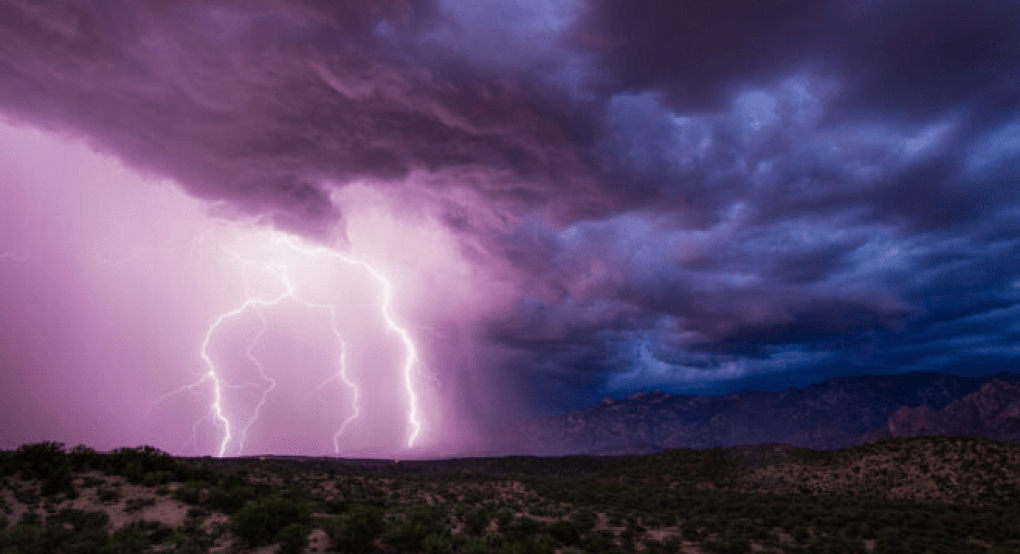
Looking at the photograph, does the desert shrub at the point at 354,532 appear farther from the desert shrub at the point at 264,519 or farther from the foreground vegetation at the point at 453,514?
the desert shrub at the point at 264,519

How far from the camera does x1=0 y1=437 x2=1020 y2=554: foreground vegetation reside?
53.0 ft

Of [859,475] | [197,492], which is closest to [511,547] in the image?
[197,492]

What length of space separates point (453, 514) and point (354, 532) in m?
9.22

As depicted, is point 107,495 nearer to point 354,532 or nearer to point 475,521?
point 354,532

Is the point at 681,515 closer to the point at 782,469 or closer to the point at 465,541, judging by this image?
the point at 465,541

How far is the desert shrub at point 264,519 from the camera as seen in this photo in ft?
53.4

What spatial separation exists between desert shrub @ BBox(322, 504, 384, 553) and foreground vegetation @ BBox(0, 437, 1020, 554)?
2.0 inches

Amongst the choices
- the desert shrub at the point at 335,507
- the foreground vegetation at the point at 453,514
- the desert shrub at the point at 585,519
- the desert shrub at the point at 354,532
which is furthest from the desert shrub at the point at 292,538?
the desert shrub at the point at 585,519

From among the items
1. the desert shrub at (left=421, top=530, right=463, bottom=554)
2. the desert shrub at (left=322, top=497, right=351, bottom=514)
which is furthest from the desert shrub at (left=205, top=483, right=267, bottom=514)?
the desert shrub at (left=421, top=530, right=463, bottom=554)

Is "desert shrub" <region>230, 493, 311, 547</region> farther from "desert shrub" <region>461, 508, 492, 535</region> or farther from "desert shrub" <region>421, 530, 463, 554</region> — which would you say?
"desert shrub" <region>461, 508, 492, 535</region>

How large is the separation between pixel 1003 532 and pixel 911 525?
4041 millimetres

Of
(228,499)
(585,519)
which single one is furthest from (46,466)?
(585,519)

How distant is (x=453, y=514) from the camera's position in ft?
81.5

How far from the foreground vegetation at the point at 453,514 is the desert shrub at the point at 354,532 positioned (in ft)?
0.16
